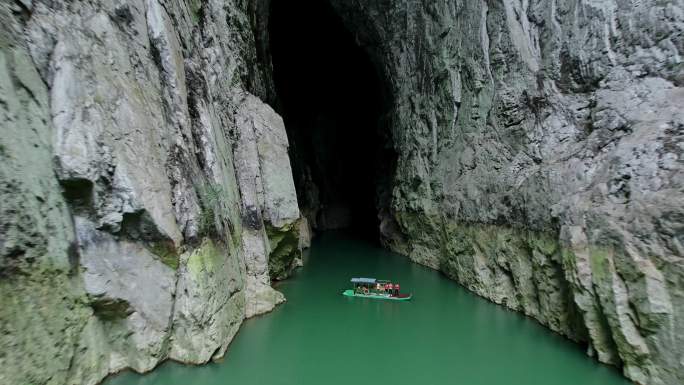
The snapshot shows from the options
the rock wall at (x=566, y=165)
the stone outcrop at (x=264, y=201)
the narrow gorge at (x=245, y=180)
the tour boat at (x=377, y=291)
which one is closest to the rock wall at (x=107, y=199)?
the narrow gorge at (x=245, y=180)

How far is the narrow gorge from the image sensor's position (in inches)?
217

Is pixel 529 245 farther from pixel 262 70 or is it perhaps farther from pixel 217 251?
pixel 262 70

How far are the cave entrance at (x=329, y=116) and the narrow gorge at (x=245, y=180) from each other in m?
11.8

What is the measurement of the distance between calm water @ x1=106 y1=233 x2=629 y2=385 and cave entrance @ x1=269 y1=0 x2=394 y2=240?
45.4ft

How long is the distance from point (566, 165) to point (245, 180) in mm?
8318

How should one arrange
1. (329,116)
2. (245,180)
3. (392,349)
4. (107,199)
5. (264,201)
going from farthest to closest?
(329,116) < (264,201) < (245,180) < (392,349) < (107,199)

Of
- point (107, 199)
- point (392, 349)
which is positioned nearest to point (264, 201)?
point (392, 349)

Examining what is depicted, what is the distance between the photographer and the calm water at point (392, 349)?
712 cm

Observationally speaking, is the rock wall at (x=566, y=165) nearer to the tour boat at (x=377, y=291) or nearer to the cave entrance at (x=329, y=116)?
the tour boat at (x=377, y=291)

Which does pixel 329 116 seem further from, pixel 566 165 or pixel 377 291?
pixel 566 165

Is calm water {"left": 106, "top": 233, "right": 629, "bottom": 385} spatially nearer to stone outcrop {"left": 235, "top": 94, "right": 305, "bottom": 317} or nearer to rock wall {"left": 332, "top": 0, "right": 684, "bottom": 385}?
rock wall {"left": 332, "top": 0, "right": 684, "bottom": 385}

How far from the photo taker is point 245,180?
11219mm

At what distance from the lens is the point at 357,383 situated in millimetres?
6969

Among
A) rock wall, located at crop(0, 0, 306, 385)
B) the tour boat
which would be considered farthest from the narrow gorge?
the tour boat
